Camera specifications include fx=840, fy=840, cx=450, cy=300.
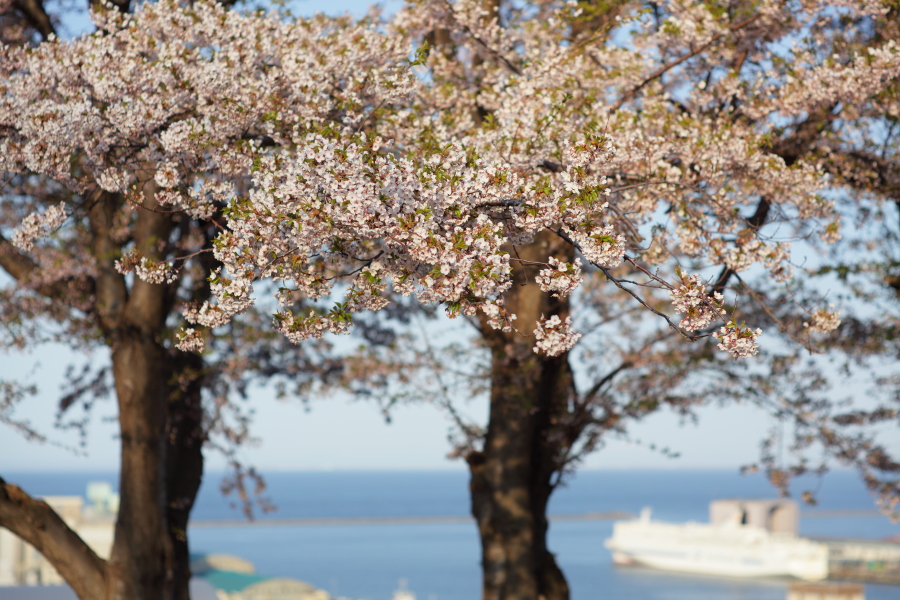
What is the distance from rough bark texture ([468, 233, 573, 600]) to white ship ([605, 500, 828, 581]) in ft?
264

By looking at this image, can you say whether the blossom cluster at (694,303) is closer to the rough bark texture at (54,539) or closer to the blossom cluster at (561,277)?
the blossom cluster at (561,277)

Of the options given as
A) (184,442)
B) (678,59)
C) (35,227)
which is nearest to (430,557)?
(184,442)

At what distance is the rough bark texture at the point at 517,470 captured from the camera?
369 inches

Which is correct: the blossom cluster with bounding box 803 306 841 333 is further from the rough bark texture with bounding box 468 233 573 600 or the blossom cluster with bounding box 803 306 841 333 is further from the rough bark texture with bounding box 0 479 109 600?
the rough bark texture with bounding box 0 479 109 600

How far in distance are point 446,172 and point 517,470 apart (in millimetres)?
5752

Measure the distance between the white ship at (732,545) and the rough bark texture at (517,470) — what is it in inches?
3167

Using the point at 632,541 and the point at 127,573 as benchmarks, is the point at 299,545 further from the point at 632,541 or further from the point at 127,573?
the point at 127,573

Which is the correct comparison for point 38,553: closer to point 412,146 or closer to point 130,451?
point 130,451

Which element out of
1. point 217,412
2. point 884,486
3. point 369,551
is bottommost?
point 369,551

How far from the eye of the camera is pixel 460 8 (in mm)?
8336

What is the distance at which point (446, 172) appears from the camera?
174 inches

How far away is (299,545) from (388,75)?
110692 millimetres

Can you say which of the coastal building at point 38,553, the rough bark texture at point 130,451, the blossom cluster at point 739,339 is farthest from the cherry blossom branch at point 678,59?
the coastal building at point 38,553

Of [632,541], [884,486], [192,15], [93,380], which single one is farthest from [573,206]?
[632,541]
